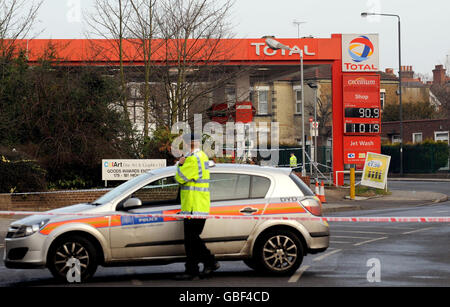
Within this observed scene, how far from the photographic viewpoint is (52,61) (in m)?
26.4

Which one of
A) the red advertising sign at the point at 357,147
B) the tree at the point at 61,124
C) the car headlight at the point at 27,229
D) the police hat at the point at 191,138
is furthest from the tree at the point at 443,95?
the car headlight at the point at 27,229

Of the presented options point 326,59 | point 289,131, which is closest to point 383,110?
point 289,131

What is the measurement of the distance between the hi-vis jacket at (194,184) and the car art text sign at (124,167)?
13.7m

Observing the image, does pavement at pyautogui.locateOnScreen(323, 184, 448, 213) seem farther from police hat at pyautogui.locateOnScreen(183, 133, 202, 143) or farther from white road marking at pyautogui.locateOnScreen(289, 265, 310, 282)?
police hat at pyautogui.locateOnScreen(183, 133, 202, 143)

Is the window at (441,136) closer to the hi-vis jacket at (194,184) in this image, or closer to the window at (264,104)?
the window at (264,104)

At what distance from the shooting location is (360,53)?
3434 cm

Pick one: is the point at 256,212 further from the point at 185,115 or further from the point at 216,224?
the point at 185,115

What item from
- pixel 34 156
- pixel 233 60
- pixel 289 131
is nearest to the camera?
pixel 34 156

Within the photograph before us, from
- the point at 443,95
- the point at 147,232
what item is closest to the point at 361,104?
the point at 147,232

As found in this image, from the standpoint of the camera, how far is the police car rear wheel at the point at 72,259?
9.72m

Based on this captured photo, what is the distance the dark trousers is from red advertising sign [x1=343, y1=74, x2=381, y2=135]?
24.7 meters

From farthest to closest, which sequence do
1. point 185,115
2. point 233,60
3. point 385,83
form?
point 385,83
point 233,60
point 185,115

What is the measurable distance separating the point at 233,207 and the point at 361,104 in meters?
24.7

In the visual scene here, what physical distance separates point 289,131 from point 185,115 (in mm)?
37125
